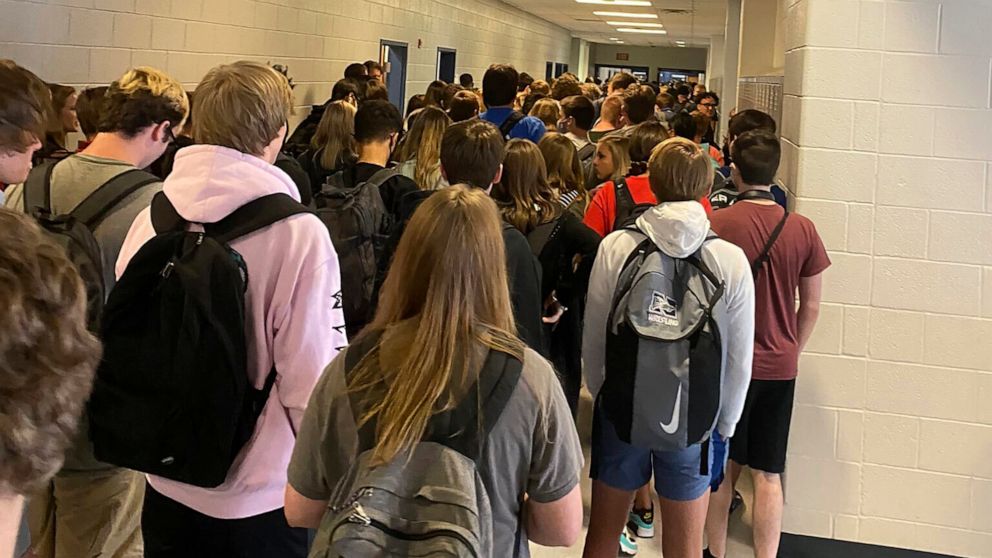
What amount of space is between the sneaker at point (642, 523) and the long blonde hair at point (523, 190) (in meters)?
1.30

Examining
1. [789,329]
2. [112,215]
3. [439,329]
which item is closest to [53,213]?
[112,215]

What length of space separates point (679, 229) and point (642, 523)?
60.0 inches

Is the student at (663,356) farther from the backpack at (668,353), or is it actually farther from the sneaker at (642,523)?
the sneaker at (642,523)

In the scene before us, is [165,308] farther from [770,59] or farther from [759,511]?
[770,59]

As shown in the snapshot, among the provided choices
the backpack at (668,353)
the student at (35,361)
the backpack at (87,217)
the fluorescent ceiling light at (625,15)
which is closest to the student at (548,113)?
the backpack at (668,353)

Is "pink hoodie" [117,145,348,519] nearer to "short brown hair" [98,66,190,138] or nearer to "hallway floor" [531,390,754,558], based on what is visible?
"short brown hair" [98,66,190,138]

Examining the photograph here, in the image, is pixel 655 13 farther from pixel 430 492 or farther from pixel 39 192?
pixel 430 492

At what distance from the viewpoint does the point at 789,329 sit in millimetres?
2969

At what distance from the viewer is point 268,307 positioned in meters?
1.81

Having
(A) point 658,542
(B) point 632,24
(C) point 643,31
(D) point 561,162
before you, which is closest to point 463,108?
(D) point 561,162

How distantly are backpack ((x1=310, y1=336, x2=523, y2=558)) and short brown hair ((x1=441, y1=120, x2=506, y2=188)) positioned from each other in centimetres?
130

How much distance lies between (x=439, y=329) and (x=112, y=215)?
1.26 metres

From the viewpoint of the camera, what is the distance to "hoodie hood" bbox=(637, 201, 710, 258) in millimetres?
2436

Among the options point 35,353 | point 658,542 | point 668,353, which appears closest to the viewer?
point 35,353
